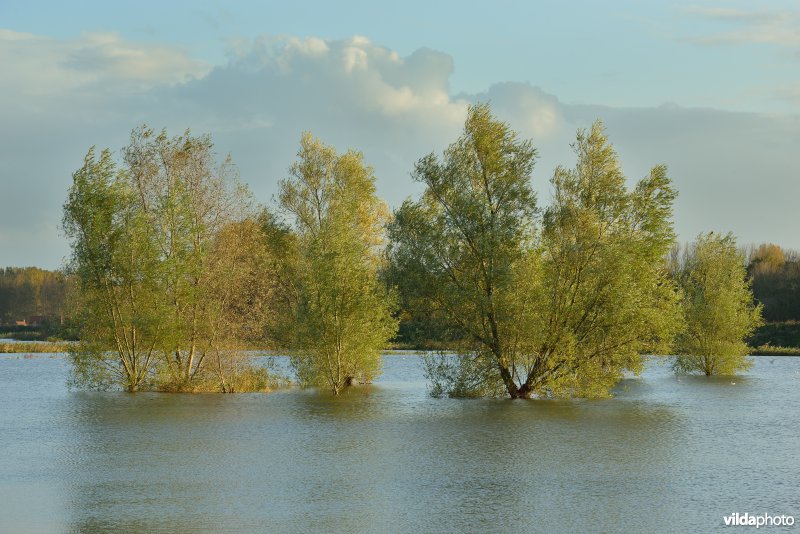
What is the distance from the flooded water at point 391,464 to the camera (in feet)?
62.0

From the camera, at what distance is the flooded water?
1889cm

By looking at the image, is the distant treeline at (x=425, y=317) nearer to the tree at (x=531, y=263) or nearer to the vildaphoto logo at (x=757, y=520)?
the tree at (x=531, y=263)

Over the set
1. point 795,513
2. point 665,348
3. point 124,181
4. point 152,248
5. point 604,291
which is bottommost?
point 795,513

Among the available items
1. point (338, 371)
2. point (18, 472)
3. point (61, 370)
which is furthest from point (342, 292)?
point (61, 370)

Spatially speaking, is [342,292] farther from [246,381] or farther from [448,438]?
[448,438]

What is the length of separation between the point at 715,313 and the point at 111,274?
43691mm

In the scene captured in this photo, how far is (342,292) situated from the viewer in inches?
1781

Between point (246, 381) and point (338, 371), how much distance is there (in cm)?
776

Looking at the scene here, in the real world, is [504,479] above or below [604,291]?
below

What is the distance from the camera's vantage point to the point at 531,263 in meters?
43.2

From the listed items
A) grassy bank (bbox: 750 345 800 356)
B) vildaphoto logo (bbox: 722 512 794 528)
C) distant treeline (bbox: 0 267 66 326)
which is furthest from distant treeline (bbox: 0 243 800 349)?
vildaphoto logo (bbox: 722 512 794 528)

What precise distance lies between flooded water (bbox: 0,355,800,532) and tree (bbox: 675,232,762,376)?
18333 millimetres

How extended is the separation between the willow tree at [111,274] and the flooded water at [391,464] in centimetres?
405

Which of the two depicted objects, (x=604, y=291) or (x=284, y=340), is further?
(x=284, y=340)
